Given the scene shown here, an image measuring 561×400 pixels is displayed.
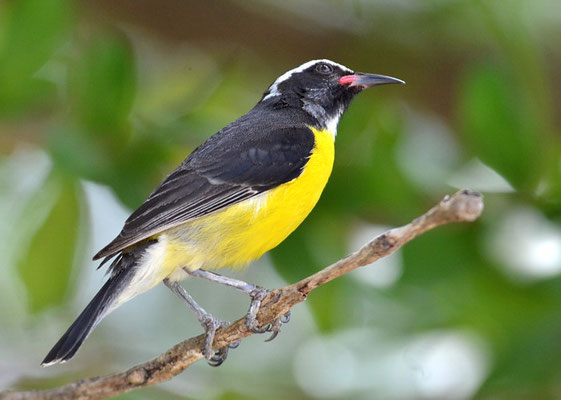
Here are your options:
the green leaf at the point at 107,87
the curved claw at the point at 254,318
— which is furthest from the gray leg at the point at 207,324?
the green leaf at the point at 107,87

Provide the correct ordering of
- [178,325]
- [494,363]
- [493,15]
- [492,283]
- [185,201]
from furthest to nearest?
[178,325]
[493,15]
[492,283]
[494,363]
[185,201]

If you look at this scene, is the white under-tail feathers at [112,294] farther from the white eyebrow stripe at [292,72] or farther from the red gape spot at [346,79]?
the red gape spot at [346,79]

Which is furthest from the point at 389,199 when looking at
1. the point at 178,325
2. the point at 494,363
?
the point at 178,325

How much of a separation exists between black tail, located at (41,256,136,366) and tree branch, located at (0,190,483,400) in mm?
130

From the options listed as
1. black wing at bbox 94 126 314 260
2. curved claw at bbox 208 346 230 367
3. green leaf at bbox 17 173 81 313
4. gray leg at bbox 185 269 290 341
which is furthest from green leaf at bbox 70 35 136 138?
curved claw at bbox 208 346 230 367

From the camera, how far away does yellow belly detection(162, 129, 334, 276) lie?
3.47 m

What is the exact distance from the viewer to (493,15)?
4.43 metres

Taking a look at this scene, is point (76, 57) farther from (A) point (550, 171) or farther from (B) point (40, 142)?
(A) point (550, 171)

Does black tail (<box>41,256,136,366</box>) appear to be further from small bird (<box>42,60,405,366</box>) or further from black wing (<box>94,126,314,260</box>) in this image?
black wing (<box>94,126,314,260</box>)

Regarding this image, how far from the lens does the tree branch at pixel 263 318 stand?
217cm

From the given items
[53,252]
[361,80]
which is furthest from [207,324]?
[361,80]

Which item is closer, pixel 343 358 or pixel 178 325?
pixel 343 358

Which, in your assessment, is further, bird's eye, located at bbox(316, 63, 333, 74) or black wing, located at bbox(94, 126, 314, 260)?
bird's eye, located at bbox(316, 63, 333, 74)

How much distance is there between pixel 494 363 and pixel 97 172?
2116mm
